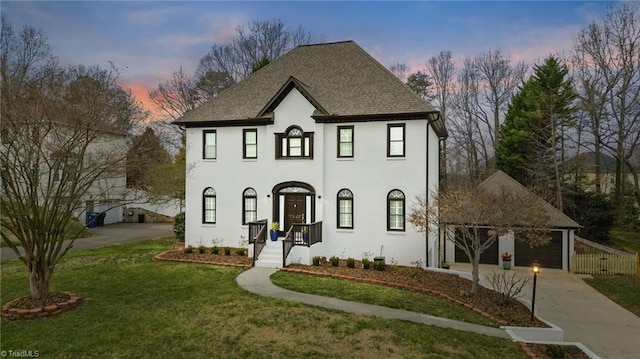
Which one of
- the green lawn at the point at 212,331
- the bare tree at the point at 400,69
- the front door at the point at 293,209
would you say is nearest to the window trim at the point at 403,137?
the front door at the point at 293,209

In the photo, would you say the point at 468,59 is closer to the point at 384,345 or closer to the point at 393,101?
the point at 393,101

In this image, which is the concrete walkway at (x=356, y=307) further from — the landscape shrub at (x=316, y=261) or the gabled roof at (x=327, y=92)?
the gabled roof at (x=327, y=92)

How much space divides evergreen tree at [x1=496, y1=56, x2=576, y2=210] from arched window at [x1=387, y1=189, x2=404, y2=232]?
629 inches

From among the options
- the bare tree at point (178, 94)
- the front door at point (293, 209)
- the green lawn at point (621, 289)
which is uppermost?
the bare tree at point (178, 94)

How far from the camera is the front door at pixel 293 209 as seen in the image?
17500 mm

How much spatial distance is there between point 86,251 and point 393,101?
17.6m

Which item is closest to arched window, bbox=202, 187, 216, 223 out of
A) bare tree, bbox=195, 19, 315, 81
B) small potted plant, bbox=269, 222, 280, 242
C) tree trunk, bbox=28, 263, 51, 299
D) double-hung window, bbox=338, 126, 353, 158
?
small potted plant, bbox=269, 222, 280, 242

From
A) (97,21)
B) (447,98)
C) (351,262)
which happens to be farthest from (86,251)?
(447,98)

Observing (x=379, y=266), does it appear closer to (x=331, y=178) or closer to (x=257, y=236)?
(x=331, y=178)

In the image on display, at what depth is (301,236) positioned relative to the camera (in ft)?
53.5

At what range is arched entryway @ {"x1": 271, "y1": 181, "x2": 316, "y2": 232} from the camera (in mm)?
17312

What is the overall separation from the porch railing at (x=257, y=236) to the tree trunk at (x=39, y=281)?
7.34m

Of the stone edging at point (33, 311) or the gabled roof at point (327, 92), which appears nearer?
the stone edging at point (33, 311)

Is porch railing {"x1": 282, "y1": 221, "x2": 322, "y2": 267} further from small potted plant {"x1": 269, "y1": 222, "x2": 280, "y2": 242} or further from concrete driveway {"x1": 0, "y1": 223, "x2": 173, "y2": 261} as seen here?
concrete driveway {"x1": 0, "y1": 223, "x2": 173, "y2": 261}
